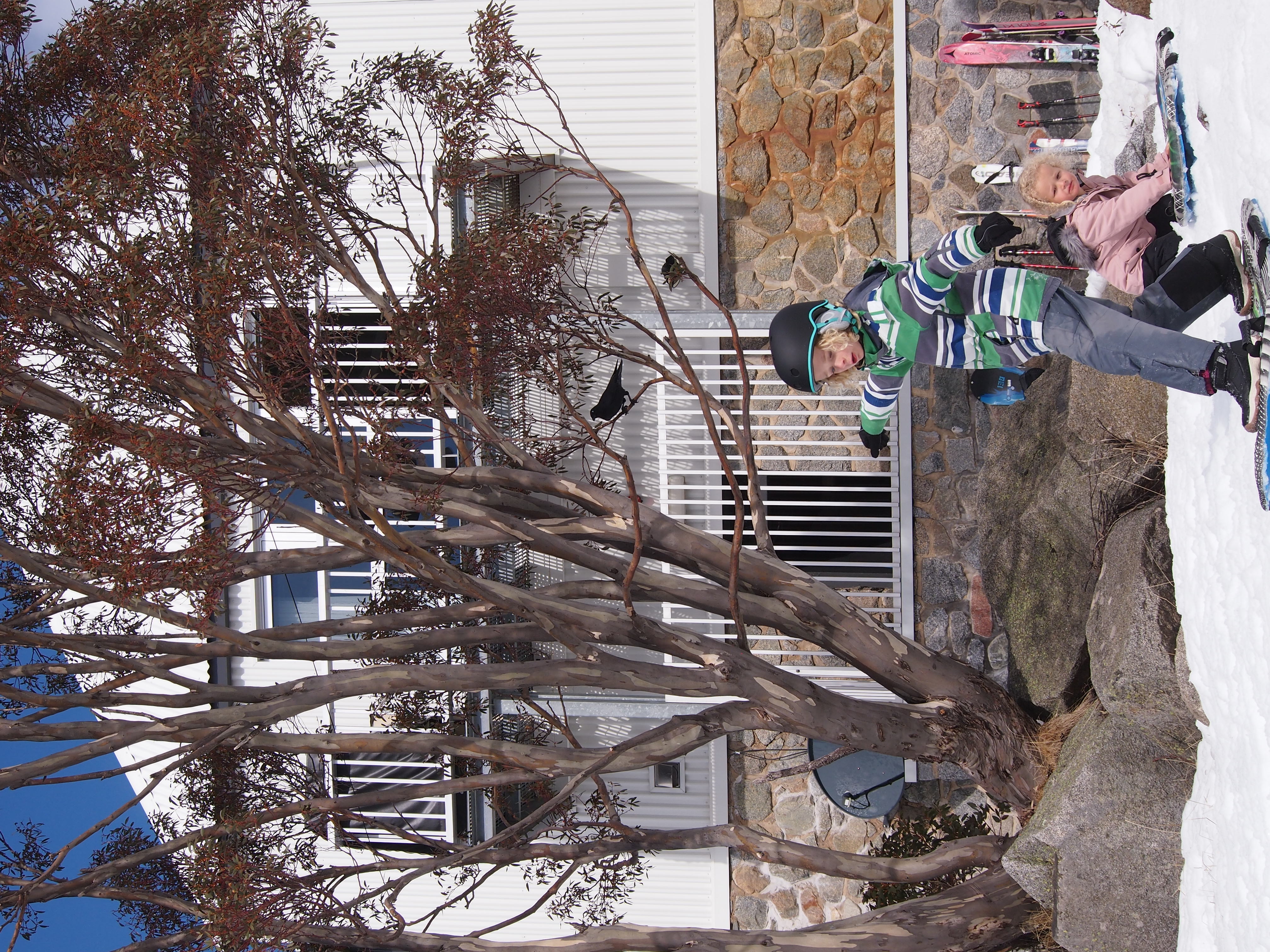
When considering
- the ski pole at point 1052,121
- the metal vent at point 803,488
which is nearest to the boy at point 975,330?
the metal vent at point 803,488

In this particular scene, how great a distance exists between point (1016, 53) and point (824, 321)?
466cm

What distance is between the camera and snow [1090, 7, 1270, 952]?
424 cm

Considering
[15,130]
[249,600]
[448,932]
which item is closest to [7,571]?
[249,600]

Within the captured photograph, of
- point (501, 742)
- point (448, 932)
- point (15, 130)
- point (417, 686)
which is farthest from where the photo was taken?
point (448, 932)

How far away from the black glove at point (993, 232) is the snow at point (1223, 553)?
3.88ft

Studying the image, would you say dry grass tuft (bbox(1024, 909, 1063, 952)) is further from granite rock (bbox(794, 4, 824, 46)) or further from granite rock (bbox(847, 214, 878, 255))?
granite rock (bbox(794, 4, 824, 46))

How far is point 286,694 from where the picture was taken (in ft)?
15.2

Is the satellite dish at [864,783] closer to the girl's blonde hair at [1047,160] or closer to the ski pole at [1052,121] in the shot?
the girl's blonde hair at [1047,160]

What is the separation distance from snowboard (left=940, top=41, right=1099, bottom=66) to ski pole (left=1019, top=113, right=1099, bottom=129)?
1.38 ft

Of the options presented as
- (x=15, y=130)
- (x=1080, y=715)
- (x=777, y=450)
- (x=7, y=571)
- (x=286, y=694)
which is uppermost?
(x=15, y=130)

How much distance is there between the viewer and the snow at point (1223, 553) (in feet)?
13.9

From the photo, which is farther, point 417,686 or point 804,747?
point 804,747

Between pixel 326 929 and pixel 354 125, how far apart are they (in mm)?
5005

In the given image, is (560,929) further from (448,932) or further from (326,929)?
(326,929)
